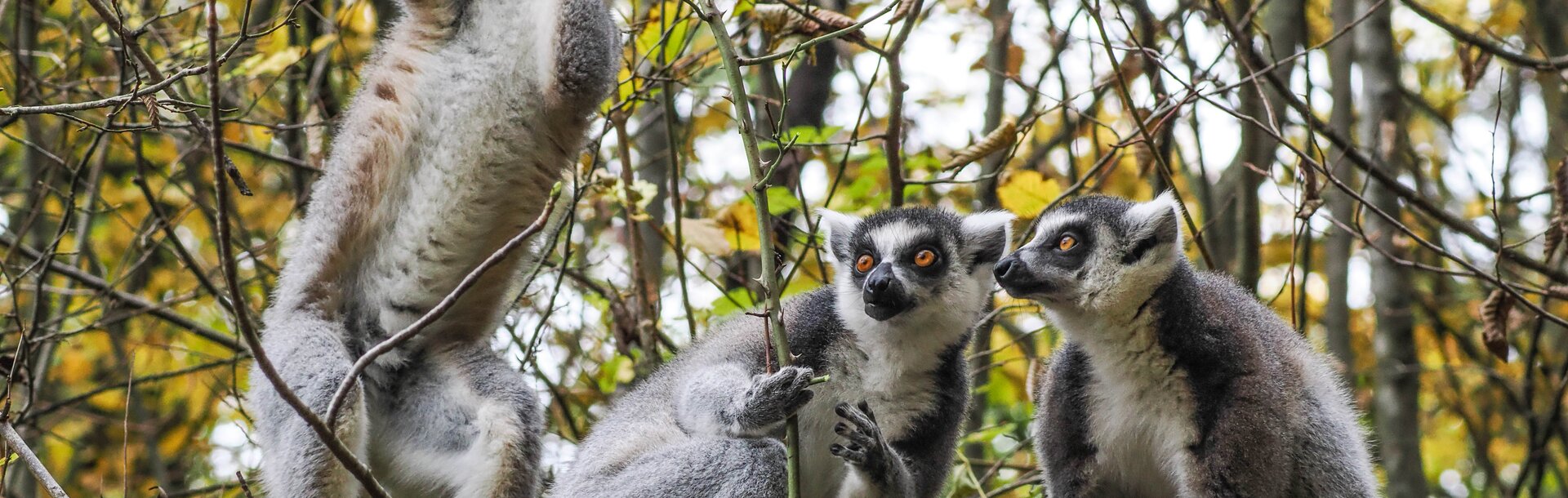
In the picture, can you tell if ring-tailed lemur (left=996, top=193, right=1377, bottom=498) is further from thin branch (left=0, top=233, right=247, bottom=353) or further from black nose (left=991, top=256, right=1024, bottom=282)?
thin branch (left=0, top=233, right=247, bottom=353)

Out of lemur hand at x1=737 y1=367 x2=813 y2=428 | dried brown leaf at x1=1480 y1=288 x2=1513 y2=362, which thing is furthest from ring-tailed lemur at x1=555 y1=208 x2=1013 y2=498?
dried brown leaf at x1=1480 y1=288 x2=1513 y2=362

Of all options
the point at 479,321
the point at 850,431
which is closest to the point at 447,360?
the point at 479,321

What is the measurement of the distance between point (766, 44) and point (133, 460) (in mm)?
7697

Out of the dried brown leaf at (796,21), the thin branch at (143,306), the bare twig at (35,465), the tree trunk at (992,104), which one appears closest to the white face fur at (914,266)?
the dried brown leaf at (796,21)

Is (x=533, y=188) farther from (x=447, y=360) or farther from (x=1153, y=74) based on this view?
(x=1153, y=74)

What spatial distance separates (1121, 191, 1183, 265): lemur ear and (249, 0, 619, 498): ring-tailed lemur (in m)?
2.20

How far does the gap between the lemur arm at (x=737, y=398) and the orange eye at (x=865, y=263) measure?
0.62 m

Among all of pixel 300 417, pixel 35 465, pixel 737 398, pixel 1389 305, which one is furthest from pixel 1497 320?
pixel 35 465

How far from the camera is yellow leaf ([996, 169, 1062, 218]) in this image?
578 centimetres

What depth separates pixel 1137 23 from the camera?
740cm

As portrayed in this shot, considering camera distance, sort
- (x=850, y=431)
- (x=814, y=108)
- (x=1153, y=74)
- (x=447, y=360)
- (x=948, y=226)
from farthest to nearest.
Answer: (x=814, y=108) < (x=1153, y=74) < (x=447, y=360) < (x=948, y=226) < (x=850, y=431)

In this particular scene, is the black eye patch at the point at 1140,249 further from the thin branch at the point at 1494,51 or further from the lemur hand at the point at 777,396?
the thin branch at the point at 1494,51

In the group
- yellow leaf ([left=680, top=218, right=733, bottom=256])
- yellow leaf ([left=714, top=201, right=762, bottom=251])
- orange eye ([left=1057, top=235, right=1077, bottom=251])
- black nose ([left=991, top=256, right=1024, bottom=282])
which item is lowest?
black nose ([left=991, top=256, right=1024, bottom=282])

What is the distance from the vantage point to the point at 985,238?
5.05m
